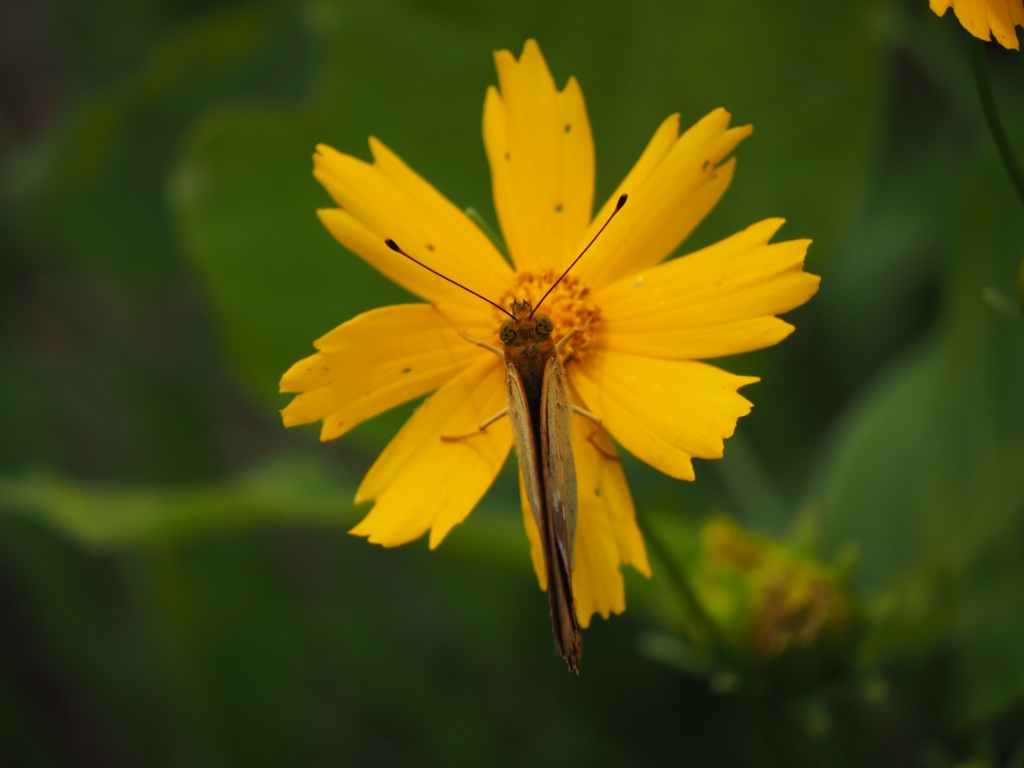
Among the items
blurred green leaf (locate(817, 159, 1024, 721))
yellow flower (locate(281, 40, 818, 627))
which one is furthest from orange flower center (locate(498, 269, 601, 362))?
blurred green leaf (locate(817, 159, 1024, 721))

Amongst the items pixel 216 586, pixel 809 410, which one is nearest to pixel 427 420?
pixel 216 586

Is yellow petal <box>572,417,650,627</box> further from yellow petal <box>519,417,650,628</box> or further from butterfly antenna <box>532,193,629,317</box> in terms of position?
butterfly antenna <box>532,193,629,317</box>

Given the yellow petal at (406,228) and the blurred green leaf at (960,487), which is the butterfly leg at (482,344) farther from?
the blurred green leaf at (960,487)

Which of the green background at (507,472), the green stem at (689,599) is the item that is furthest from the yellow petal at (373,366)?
the green background at (507,472)

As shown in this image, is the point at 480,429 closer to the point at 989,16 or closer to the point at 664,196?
the point at 664,196

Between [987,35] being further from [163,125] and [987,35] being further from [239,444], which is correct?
[239,444]

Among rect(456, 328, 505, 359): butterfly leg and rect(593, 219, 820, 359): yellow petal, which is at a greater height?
rect(593, 219, 820, 359): yellow petal

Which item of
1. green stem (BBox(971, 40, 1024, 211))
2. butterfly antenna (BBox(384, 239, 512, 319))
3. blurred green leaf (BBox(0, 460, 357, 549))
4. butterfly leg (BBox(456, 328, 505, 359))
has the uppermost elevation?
green stem (BBox(971, 40, 1024, 211))
